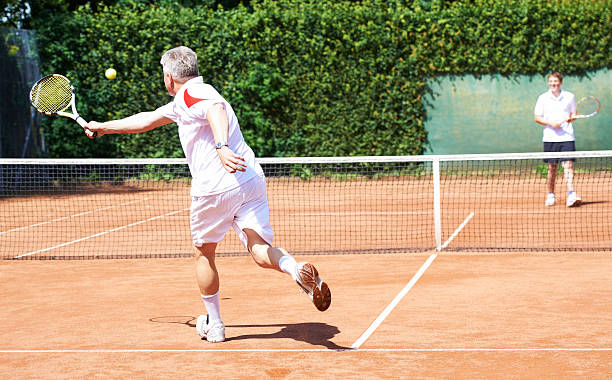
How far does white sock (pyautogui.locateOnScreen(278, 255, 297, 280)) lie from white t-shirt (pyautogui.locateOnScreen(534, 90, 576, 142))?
7.28 metres

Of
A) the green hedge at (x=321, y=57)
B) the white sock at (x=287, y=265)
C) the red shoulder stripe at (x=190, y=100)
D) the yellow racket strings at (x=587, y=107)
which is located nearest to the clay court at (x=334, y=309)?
the white sock at (x=287, y=265)

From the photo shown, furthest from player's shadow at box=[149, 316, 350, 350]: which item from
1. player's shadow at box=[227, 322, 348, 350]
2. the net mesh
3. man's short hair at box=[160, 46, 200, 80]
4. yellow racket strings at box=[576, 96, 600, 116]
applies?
yellow racket strings at box=[576, 96, 600, 116]

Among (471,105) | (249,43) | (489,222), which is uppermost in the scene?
(249,43)

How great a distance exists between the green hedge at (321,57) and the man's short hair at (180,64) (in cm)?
1112

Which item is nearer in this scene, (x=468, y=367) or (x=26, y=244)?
(x=468, y=367)

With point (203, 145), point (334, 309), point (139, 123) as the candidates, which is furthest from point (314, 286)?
point (334, 309)

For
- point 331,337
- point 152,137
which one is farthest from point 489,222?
point 152,137

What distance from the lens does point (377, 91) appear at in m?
15.8

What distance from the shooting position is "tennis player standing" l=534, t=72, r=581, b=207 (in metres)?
10.8

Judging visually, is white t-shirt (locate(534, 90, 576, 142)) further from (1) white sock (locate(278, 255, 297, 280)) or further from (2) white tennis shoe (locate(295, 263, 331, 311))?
(2) white tennis shoe (locate(295, 263, 331, 311))

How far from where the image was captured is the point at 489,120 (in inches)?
635

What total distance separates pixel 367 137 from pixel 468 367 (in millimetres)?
11884

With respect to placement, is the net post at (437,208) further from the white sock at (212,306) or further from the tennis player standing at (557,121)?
the white sock at (212,306)

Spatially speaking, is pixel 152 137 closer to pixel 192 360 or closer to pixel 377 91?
pixel 377 91
